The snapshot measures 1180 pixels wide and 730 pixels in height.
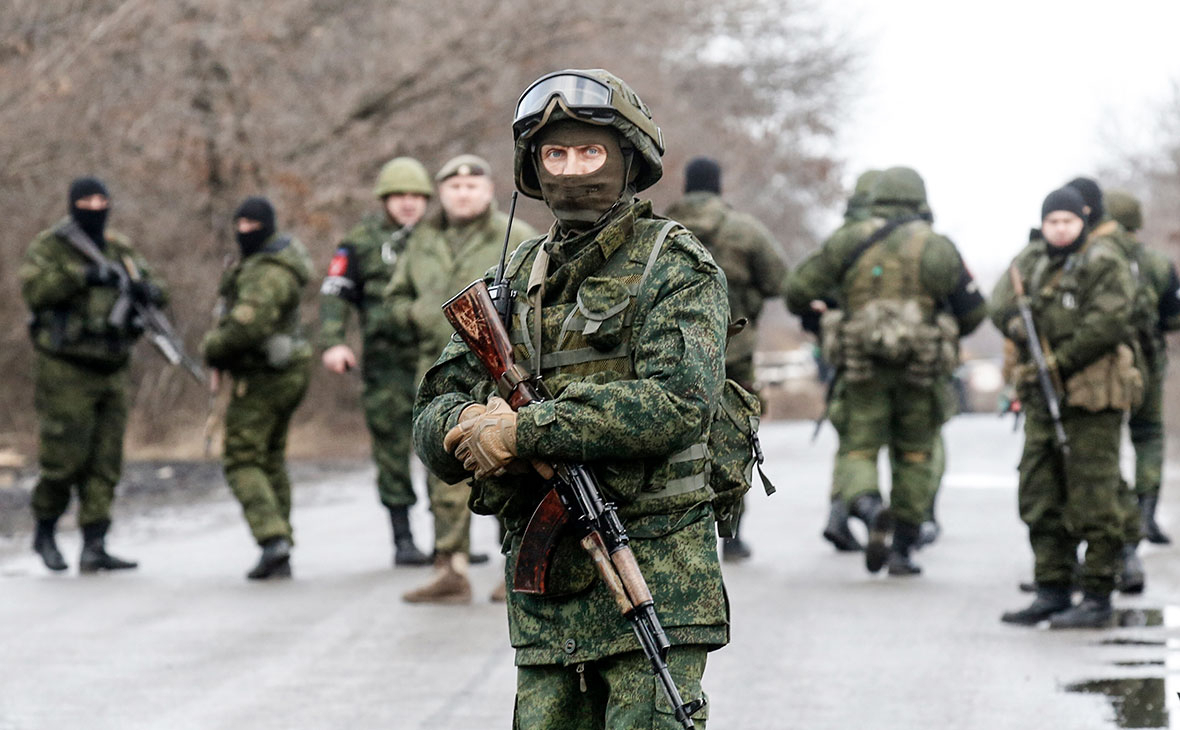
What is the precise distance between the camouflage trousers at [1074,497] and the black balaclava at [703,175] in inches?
114

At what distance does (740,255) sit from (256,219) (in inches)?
103

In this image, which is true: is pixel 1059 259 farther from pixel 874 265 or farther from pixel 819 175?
pixel 819 175

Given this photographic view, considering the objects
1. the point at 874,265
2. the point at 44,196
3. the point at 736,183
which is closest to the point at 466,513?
the point at 874,265

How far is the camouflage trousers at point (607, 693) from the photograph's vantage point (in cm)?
437

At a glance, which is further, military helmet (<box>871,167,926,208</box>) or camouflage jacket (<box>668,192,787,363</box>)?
camouflage jacket (<box>668,192,787,363</box>)

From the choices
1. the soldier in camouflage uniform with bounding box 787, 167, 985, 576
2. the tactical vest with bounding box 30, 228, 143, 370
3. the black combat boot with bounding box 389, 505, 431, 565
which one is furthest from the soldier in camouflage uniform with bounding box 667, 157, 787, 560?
the tactical vest with bounding box 30, 228, 143, 370

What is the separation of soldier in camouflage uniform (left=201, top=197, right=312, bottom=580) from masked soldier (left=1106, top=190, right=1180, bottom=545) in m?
4.58

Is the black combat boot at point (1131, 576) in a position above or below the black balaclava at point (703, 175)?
below

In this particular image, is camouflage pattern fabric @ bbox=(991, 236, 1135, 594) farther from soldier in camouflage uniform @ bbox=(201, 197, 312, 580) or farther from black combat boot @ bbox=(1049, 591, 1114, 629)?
soldier in camouflage uniform @ bbox=(201, 197, 312, 580)

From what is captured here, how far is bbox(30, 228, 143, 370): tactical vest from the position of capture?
418 inches

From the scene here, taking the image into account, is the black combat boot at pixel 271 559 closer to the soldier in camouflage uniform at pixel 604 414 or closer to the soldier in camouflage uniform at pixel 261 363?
the soldier in camouflage uniform at pixel 261 363

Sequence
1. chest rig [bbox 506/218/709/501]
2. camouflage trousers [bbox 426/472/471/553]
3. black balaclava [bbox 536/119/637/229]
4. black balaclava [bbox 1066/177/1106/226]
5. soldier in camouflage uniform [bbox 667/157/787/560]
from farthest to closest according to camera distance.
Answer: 1. soldier in camouflage uniform [bbox 667/157/787/560]
2. camouflage trousers [bbox 426/472/471/553]
3. black balaclava [bbox 1066/177/1106/226]
4. black balaclava [bbox 536/119/637/229]
5. chest rig [bbox 506/218/709/501]

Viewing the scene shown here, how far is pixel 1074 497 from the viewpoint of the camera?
8.34m

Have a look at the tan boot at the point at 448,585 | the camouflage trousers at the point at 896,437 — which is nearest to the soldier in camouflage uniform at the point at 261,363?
the tan boot at the point at 448,585
